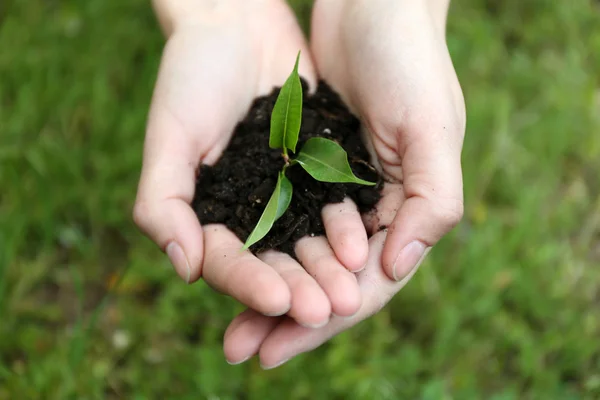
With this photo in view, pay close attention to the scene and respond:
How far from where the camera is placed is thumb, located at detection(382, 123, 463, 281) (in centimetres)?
147

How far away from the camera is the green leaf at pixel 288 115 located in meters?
1.53

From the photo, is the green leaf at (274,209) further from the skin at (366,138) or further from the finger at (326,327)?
the finger at (326,327)

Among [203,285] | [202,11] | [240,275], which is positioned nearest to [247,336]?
[240,275]

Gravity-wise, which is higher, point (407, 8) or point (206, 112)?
point (407, 8)

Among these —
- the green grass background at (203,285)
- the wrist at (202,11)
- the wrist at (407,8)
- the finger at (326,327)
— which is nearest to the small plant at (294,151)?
the finger at (326,327)

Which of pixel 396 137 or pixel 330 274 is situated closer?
pixel 330 274

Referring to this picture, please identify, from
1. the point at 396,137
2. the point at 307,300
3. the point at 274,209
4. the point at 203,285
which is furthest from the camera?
the point at 203,285

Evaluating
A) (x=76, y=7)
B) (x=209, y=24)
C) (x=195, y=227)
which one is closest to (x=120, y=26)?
(x=76, y=7)

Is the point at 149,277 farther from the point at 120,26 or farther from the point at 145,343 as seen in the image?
the point at 120,26

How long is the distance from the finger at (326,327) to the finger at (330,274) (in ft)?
0.24

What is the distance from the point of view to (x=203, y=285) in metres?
2.22

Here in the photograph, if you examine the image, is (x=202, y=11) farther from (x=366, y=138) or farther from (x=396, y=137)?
(x=396, y=137)

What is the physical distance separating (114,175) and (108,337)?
0.68 metres

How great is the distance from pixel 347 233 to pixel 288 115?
0.34 m
